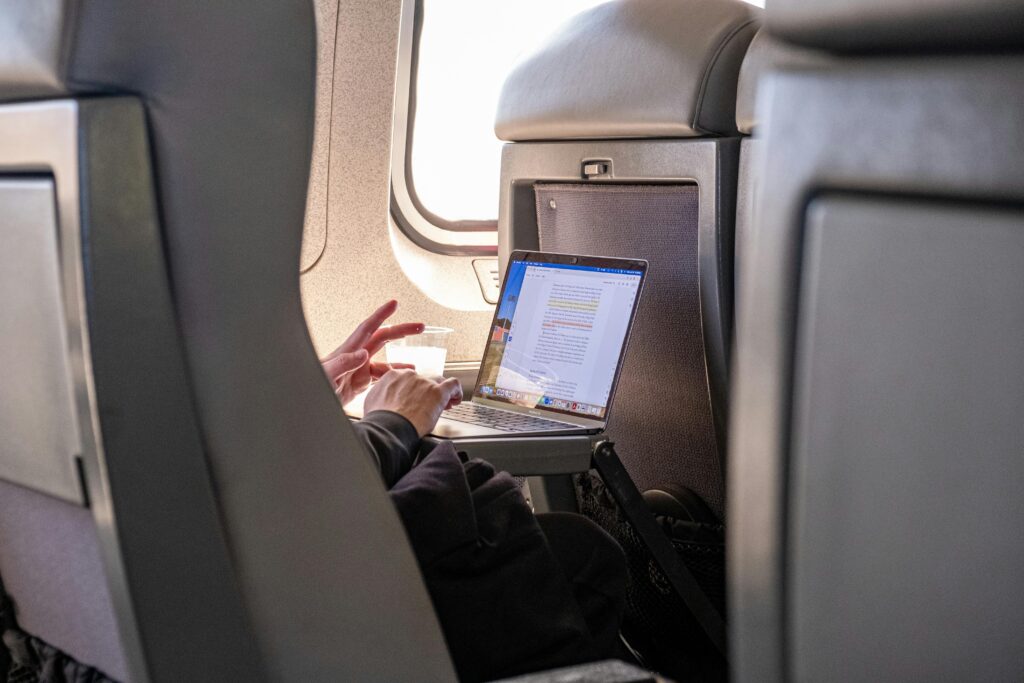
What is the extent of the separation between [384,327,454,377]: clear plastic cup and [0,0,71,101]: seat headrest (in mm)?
1324

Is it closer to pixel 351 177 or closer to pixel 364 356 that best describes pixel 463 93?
pixel 351 177

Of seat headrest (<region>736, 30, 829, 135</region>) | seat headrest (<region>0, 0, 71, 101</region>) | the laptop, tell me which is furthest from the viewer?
the laptop

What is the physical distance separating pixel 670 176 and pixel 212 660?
1175 millimetres

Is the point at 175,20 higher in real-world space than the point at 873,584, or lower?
higher

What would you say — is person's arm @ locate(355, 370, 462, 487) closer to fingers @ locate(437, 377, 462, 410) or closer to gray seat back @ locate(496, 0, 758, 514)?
fingers @ locate(437, 377, 462, 410)

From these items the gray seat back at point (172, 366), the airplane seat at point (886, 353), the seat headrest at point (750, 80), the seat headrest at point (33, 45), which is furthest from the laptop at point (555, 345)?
the airplane seat at point (886, 353)

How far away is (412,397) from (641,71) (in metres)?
0.68

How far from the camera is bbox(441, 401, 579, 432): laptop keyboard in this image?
1.80 meters

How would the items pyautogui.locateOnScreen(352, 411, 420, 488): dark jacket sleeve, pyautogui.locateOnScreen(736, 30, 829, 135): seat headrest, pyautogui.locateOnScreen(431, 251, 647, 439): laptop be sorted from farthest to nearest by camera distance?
1. pyautogui.locateOnScreen(431, 251, 647, 439): laptop
2. pyautogui.locateOnScreen(736, 30, 829, 135): seat headrest
3. pyautogui.locateOnScreen(352, 411, 420, 488): dark jacket sleeve

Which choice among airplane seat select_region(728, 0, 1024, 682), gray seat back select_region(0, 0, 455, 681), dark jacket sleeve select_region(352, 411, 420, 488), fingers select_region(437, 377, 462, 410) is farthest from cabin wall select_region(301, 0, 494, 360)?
airplane seat select_region(728, 0, 1024, 682)

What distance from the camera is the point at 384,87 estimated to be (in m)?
3.25

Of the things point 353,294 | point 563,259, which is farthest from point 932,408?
point 353,294

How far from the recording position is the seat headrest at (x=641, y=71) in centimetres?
178

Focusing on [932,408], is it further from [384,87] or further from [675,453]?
[384,87]
